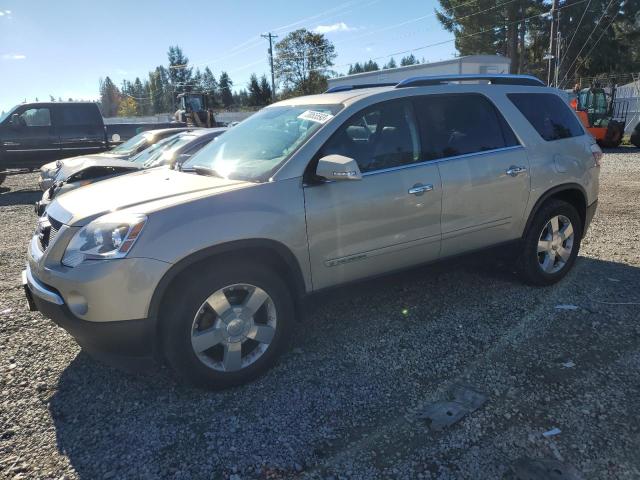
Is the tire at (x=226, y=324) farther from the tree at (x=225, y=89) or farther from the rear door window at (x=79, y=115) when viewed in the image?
the tree at (x=225, y=89)

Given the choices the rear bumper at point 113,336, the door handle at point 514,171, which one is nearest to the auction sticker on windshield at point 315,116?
the door handle at point 514,171

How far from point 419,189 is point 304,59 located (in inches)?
2282

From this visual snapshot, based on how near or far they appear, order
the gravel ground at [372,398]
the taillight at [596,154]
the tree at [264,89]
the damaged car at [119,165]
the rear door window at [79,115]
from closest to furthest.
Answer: the gravel ground at [372,398], the taillight at [596,154], the damaged car at [119,165], the rear door window at [79,115], the tree at [264,89]

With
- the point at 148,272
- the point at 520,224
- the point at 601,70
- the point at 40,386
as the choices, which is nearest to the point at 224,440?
the point at 148,272

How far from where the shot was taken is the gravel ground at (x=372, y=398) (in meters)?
2.44

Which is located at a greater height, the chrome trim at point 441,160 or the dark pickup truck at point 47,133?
the dark pickup truck at point 47,133

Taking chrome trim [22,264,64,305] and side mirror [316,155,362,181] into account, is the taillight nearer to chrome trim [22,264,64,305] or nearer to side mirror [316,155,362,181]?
side mirror [316,155,362,181]

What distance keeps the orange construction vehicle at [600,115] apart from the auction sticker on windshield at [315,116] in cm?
1707

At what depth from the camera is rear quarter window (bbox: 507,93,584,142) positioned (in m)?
4.33

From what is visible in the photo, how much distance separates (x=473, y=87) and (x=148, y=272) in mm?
3070

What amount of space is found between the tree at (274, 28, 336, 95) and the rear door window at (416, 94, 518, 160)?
179 feet

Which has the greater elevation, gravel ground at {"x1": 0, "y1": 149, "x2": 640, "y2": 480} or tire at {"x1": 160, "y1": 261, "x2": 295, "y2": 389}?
tire at {"x1": 160, "y1": 261, "x2": 295, "y2": 389}

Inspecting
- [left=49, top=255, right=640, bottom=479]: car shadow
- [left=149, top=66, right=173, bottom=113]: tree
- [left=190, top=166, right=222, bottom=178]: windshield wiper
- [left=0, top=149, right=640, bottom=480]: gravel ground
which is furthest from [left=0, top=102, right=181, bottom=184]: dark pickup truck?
[left=149, top=66, right=173, bottom=113]: tree

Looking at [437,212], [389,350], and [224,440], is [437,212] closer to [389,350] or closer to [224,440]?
[389,350]
